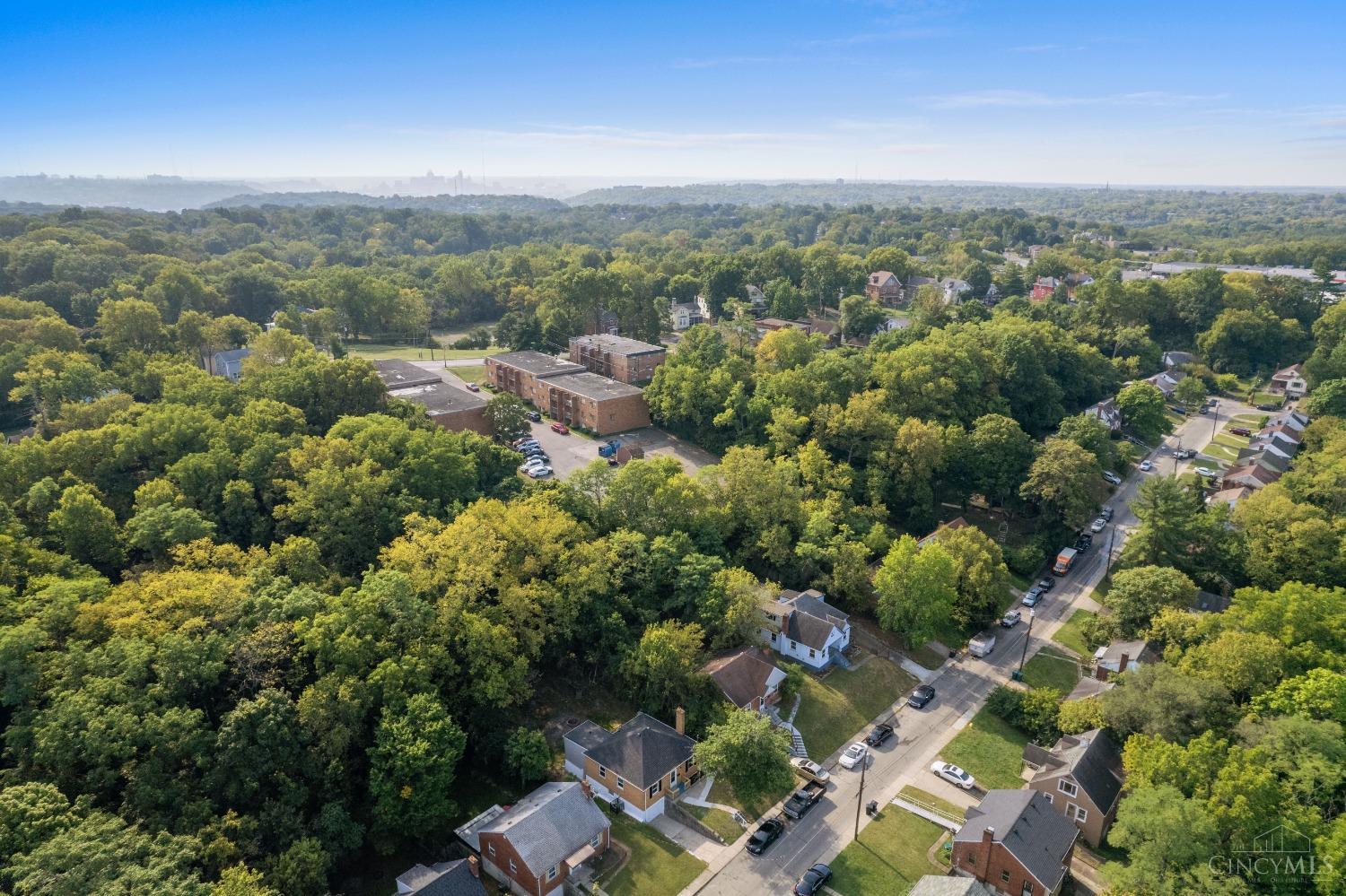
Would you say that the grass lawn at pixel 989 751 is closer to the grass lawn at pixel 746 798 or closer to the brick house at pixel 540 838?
the grass lawn at pixel 746 798

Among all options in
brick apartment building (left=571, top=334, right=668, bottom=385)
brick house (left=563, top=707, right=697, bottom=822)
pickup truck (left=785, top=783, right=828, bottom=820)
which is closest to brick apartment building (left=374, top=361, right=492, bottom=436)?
brick apartment building (left=571, top=334, right=668, bottom=385)

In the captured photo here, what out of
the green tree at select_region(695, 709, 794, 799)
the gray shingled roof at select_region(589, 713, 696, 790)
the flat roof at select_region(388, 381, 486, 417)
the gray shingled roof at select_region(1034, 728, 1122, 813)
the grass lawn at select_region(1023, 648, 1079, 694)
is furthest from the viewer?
the flat roof at select_region(388, 381, 486, 417)

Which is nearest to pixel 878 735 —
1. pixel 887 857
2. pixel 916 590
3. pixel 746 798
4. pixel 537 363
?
pixel 887 857

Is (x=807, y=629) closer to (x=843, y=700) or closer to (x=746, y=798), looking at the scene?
(x=843, y=700)

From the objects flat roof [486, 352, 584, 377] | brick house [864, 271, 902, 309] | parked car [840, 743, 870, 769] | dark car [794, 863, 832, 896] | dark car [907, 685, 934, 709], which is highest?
brick house [864, 271, 902, 309]

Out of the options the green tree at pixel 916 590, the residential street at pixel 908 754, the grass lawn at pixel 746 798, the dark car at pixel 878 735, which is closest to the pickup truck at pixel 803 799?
the residential street at pixel 908 754

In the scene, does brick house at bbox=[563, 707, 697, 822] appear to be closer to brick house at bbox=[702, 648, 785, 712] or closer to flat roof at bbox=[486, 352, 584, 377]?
brick house at bbox=[702, 648, 785, 712]

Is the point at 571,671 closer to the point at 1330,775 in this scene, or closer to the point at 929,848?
the point at 929,848

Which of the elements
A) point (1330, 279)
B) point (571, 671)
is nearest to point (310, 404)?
point (571, 671)
